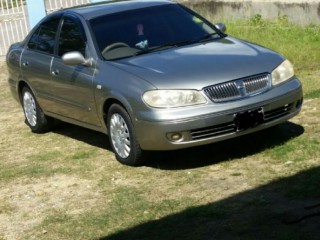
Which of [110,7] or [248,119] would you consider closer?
[248,119]

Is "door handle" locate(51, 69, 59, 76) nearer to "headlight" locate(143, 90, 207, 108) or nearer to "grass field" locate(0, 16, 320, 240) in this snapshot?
"grass field" locate(0, 16, 320, 240)

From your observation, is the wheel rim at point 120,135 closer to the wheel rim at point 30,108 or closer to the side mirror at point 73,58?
the side mirror at point 73,58

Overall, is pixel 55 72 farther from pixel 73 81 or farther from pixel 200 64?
pixel 200 64

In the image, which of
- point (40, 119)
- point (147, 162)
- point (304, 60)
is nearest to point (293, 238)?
point (147, 162)

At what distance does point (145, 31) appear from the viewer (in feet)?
28.1

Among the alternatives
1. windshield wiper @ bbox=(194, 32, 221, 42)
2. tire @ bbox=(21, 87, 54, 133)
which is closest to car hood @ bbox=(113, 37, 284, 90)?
windshield wiper @ bbox=(194, 32, 221, 42)

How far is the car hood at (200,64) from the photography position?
7443 mm

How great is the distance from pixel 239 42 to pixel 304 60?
3.89 meters

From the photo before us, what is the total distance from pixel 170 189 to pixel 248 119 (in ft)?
3.45

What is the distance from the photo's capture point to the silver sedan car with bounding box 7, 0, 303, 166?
7367mm

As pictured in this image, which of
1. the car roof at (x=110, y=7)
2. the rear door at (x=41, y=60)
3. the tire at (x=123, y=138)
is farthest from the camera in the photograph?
the rear door at (x=41, y=60)

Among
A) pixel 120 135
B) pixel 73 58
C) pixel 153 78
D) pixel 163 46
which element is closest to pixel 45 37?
pixel 73 58

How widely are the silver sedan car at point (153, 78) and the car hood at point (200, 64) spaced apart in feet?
0.03

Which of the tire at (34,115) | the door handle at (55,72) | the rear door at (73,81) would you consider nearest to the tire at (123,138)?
the rear door at (73,81)
